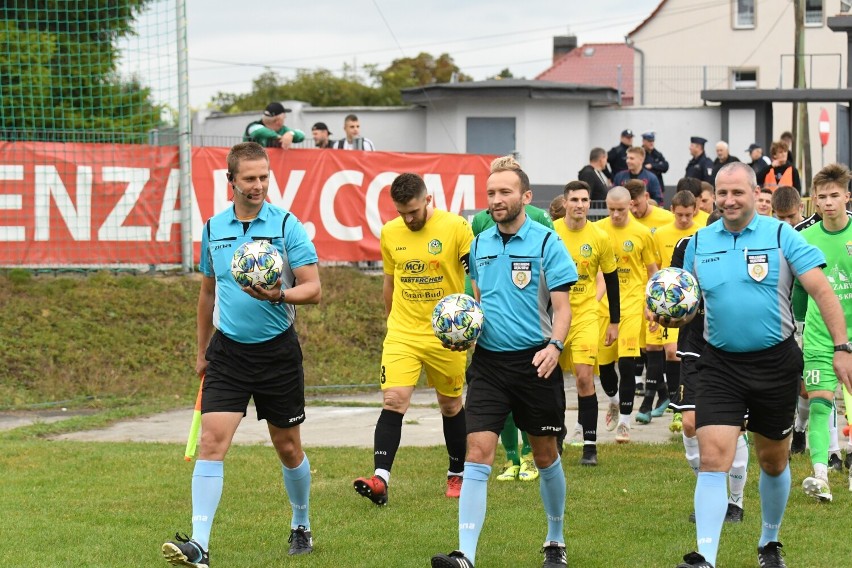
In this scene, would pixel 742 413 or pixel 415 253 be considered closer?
pixel 742 413

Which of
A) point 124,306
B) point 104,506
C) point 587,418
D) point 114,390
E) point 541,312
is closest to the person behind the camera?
point 541,312

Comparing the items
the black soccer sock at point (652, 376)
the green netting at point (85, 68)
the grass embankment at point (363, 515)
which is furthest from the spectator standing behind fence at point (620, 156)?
the grass embankment at point (363, 515)

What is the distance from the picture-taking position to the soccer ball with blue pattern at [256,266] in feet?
22.1

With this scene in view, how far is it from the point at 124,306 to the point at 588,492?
9.75m

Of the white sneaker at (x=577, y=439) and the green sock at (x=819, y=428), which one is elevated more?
the green sock at (x=819, y=428)

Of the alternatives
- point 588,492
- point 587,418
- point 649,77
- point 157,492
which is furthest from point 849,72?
point 649,77

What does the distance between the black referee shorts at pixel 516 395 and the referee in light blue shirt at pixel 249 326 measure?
1058mm

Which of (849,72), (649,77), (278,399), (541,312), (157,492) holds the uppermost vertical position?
(649,77)

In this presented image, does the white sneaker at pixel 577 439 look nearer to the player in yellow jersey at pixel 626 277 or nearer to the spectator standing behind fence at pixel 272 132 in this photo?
the player in yellow jersey at pixel 626 277

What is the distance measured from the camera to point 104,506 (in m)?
8.98

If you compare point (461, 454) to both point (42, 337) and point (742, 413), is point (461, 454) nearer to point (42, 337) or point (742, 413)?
point (742, 413)

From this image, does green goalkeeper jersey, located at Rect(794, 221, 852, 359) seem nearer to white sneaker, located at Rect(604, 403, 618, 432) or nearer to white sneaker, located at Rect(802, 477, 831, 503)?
white sneaker, located at Rect(802, 477, 831, 503)

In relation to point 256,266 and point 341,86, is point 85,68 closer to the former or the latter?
point 256,266

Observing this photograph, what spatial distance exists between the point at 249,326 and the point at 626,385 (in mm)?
5878
